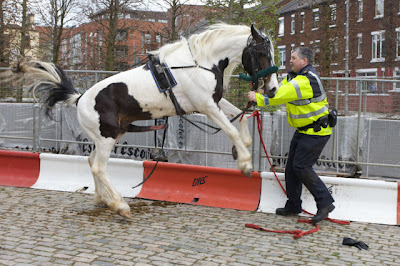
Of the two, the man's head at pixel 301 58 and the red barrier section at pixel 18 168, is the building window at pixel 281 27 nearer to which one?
the red barrier section at pixel 18 168

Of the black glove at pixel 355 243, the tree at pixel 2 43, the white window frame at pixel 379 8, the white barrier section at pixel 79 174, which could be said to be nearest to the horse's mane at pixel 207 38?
the white barrier section at pixel 79 174

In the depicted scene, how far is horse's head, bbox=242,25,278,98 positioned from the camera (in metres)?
5.62

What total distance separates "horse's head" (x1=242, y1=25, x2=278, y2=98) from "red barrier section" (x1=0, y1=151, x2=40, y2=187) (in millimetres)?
4371

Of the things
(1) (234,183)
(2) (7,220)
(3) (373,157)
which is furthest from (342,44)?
(2) (7,220)

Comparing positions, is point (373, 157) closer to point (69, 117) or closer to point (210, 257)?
point (210, 257)

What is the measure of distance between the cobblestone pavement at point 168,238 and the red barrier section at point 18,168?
121cm

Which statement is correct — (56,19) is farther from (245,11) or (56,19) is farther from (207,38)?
(207,38)

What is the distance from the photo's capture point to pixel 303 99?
224 inches

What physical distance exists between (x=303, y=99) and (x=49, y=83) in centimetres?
358

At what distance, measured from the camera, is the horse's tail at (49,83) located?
6.52 m

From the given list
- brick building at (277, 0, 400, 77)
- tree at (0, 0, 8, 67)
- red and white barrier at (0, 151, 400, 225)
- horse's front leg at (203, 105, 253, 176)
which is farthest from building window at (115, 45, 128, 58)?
horse's front leg at (203, 105, 253, 176)

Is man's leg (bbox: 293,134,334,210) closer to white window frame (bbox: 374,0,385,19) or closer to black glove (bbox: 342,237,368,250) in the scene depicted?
black glove (bbox: 342,237,368,250)

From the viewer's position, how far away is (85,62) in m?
30.3

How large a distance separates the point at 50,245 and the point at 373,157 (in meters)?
6.28
